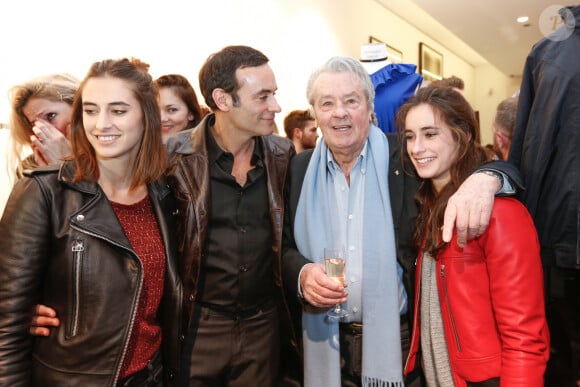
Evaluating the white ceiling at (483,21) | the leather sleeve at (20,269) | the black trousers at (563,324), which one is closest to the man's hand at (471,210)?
the black trousers at (563,324)

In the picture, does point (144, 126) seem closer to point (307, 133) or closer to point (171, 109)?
point (171, 109)

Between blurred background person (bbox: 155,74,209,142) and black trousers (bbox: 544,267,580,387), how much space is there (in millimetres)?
2361

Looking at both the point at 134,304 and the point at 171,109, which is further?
the point at 171,109

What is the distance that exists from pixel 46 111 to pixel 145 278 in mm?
1054

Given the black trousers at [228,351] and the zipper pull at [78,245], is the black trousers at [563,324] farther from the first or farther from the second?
the zipper pull at [78,245]

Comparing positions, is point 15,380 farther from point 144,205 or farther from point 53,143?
point 53,143

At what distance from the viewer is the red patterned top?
158 centimetres

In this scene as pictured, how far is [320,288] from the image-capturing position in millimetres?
1711

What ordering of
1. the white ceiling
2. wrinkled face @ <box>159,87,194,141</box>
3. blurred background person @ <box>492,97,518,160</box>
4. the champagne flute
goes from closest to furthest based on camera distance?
the champagne flute → blurred background person @ <box>492,97,518,160</box> → wrinkled face @ <box>159,87,194,141</box> → the white ceiling

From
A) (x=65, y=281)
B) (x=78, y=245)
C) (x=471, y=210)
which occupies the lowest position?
(x=65, y=281)

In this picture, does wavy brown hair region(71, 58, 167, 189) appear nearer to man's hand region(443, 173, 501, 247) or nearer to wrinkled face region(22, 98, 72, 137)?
wrinkled face region(22, 98, 72, 137)

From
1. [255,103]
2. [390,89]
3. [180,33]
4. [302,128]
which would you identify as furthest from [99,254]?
[302,128]

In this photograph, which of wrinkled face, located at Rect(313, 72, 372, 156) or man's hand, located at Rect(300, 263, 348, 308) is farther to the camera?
wrinkled face, located at Rect(313, 72, 372, 156)

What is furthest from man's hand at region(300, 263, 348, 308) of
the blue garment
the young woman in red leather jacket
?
the blue garment
